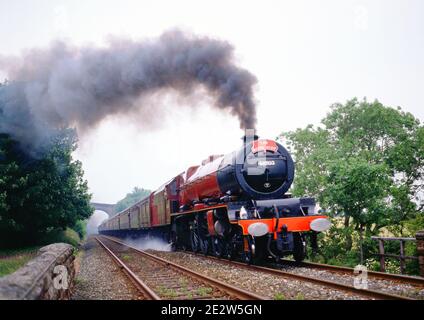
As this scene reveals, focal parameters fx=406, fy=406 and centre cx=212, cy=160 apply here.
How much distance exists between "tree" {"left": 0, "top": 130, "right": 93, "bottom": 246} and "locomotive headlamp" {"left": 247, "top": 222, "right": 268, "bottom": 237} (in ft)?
35.2

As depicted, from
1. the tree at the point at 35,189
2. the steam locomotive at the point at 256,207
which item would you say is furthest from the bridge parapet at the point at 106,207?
the steam locomotive at the point at 256,207

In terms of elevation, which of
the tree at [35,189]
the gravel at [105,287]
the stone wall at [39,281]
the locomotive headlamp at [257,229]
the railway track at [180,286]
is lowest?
the gravel at [105,287]

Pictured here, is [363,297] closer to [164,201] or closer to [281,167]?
[281,167]

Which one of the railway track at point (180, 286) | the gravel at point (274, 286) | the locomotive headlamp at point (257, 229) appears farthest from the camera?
the locomotive headlamp at point (257, 229)

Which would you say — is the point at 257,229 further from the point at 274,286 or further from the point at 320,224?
the point at 274,286

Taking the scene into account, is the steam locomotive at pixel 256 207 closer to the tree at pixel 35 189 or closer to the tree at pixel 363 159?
the tree at pixel 363 159

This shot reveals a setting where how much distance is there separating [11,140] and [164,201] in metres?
6.79

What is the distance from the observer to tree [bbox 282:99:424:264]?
51.3ft

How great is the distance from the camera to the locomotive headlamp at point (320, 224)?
379 inches

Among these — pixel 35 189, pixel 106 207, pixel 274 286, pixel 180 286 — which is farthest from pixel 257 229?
pixel 106 207

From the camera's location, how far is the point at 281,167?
1069cm

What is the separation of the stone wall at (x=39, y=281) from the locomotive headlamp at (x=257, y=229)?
406 centimetres
